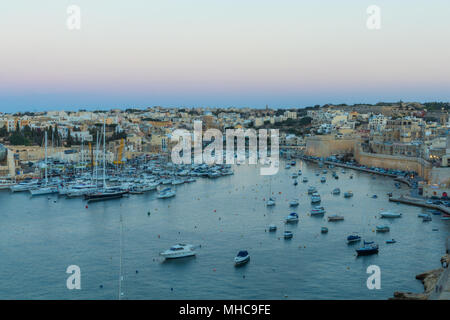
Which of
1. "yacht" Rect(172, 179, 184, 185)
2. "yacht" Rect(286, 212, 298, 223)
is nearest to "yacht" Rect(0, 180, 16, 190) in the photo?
"yacht" Rect(172, 179, 184, 185)

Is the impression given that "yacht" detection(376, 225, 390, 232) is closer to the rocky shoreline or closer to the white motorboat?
the rocky shoreline

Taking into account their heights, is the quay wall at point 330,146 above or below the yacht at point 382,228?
above

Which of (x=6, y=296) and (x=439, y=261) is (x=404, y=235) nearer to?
(x=439, y=261)

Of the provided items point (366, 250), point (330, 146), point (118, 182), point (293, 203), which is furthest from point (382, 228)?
point (330, 146)

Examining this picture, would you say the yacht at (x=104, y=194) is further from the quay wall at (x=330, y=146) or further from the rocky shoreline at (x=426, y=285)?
the quay wall at (x=330, y=146)

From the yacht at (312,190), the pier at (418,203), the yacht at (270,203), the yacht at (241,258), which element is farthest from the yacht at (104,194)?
the pier at (418,203)

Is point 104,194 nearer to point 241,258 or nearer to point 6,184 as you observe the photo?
point 6,184
